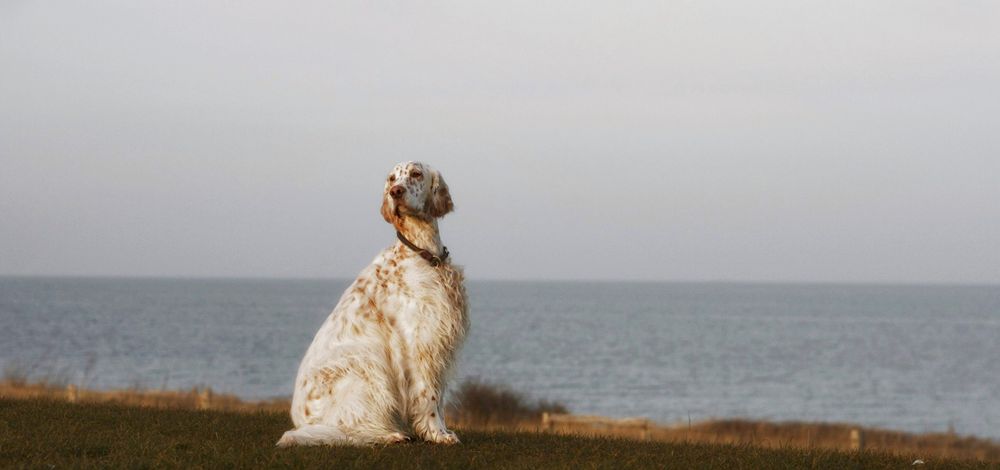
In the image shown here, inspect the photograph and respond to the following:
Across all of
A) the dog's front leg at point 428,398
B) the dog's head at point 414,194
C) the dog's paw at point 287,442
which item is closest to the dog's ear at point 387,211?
the dog's head at point 414,194

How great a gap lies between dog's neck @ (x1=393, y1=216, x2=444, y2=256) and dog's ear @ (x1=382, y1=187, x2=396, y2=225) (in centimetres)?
5

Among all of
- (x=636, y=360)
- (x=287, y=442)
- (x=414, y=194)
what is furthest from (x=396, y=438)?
(x=636, y=360)

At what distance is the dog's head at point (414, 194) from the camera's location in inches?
324

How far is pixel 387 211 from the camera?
838 centimetres

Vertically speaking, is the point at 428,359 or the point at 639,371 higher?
the point at 428,359

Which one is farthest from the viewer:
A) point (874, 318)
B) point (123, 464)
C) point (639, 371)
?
point (874, 318)

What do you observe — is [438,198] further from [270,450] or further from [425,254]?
[270,450]

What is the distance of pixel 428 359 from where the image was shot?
8.16 m

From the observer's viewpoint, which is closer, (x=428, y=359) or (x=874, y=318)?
(x=428, y=359)

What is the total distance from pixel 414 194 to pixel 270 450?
85.2 inches

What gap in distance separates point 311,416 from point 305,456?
85 cm

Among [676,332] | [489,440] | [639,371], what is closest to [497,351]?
[639,371]

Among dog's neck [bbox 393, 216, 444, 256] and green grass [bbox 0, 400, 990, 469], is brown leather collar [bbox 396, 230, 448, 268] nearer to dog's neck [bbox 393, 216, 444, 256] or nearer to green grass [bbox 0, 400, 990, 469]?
dog's neck [bbox 393, 216, 444, 256]

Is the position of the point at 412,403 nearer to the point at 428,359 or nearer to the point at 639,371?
the point at 428,359
